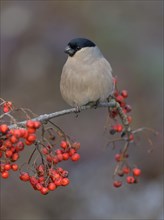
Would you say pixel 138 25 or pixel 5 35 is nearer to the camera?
pixel 5 35

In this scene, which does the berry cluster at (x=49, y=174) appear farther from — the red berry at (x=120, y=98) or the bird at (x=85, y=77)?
the bird at (x=85, y=77)

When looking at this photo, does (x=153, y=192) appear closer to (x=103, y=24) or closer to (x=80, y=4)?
(x=103, y=24)

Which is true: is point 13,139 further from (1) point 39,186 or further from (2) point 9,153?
(1) point 39,186

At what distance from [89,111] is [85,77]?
2.02 m

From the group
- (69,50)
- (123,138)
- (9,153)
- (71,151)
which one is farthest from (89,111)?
(9,153)

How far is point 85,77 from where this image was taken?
153 inches

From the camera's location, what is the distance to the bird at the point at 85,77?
12.6 feet

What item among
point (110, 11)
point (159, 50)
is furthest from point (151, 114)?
point (110, 11)

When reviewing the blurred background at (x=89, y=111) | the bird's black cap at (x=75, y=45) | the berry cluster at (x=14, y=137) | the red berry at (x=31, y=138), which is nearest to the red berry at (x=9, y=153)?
the berry cluster at (x=14, y=137)

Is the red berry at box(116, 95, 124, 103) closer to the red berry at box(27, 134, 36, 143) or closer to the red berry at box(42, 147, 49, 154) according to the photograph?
the red berry at box(42, 147, 49, 154)

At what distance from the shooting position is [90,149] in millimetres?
4996

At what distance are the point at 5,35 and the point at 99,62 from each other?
165 centimetres

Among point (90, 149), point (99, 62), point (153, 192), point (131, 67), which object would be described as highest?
point (99, 62)

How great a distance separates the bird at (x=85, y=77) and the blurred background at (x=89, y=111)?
113 centimetres
